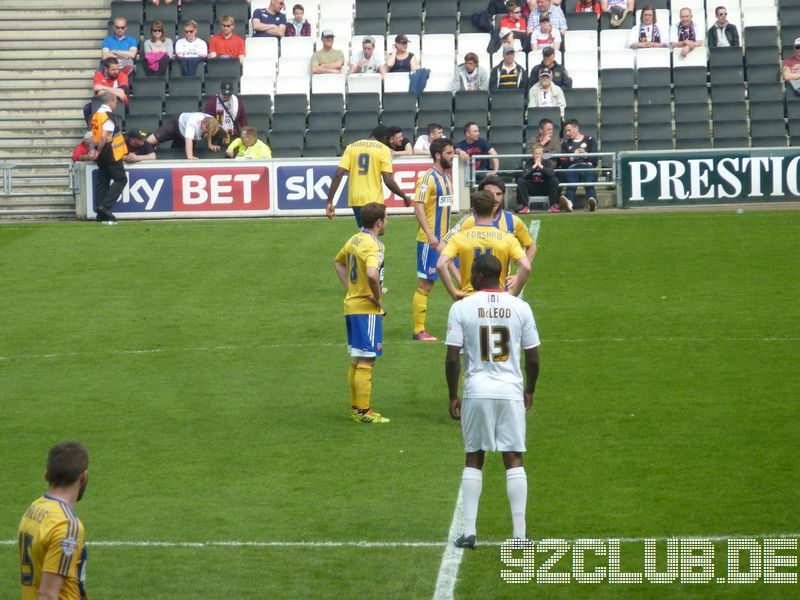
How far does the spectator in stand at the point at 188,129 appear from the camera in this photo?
25.1 meters

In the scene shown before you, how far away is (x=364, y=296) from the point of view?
36.5 feet

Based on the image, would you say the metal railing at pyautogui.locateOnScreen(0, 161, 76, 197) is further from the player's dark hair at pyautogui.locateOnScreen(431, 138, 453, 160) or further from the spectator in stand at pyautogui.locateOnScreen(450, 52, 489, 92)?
the player's dark hair at pyautogui.locateOnScreen(431, 138, 453, 160)

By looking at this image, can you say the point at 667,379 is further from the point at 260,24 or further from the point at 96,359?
the point at 260,24

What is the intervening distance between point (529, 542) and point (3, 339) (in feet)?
29.8

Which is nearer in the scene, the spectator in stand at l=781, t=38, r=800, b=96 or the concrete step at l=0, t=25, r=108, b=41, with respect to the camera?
the spectator in stand at l=781, t=38, r=800, b=96

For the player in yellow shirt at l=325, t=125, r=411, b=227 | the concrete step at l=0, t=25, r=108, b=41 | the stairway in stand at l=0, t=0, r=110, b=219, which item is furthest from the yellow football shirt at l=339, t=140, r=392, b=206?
the concrete step at l=0, t=25, r=108, b=41

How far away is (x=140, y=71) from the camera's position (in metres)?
28.4

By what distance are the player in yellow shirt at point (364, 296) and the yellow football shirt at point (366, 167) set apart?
459cm

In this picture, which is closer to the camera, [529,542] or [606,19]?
[529,542]

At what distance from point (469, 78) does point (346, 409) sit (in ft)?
53.4

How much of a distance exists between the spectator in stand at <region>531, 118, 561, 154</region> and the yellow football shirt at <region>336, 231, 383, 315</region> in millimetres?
13241

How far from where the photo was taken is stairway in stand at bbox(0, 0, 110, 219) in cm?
2584

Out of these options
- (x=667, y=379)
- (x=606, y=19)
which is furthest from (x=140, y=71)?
(x=667, y=379)

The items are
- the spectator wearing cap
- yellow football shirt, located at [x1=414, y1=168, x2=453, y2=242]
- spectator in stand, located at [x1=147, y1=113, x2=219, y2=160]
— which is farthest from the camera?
spectator in stand, located at [x1=147, y1=113, x2=219, y2=160]
